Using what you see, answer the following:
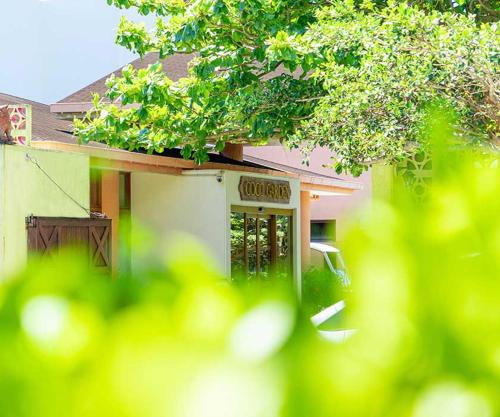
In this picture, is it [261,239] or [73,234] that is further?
[261,239]

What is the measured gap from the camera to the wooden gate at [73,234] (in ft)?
46.3

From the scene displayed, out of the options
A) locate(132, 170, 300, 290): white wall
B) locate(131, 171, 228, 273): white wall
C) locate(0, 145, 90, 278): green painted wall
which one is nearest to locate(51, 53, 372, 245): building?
locate(132, 170, 300, 290): white wall

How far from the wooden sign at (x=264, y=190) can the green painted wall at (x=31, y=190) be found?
4276 millimetres

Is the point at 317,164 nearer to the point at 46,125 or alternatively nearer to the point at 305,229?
the point at 305,229

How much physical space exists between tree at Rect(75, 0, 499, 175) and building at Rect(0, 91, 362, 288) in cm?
96

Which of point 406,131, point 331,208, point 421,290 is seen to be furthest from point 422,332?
point 331,208

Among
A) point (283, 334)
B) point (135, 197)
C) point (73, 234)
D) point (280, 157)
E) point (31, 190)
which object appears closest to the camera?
point (283, 334)

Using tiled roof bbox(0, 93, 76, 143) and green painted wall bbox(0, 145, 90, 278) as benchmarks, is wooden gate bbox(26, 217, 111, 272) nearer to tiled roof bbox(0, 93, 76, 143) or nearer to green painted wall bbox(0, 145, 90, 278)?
green painted wall bbox(0, 145, 90, 278)

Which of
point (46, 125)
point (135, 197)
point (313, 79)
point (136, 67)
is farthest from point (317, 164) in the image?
point (313, 79)

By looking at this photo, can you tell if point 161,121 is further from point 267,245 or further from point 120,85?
point 267,245

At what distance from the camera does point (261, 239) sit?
67.8 ft

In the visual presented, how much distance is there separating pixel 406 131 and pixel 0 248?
5.83 m

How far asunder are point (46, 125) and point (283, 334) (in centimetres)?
1801

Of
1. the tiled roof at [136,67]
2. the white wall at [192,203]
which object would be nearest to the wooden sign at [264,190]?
the white wall at [192,203]
